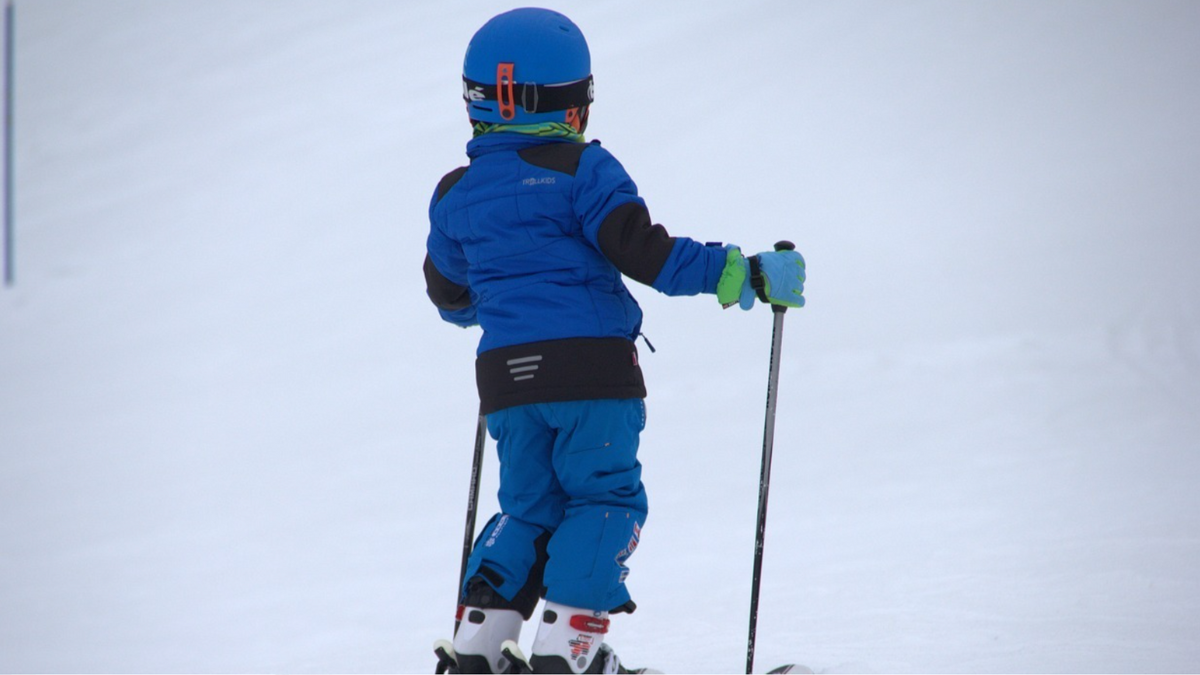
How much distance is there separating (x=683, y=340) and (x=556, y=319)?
214 inches

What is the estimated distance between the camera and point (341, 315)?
895 cm

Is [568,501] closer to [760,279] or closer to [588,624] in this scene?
[588,624]

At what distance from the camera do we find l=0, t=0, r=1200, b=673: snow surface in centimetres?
404

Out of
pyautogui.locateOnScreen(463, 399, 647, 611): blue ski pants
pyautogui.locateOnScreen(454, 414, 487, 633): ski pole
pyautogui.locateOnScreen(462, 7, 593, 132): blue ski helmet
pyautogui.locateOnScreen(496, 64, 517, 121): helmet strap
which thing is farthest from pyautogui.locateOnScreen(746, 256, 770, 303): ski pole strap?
pyautogui.locateOnScreen(454, 414, 487, 633): ski pole

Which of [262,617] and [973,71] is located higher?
[973,71]

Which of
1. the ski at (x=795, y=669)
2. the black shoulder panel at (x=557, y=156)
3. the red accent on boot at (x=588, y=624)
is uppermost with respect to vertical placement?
the black shoulder panel at (x=557, y=156)

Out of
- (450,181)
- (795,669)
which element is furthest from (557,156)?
(795,669)

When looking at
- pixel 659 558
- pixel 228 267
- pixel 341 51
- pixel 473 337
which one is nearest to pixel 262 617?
pixel 659 558

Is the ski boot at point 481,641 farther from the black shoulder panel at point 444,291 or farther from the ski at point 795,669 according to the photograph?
the black shoulder panel at point 444,291

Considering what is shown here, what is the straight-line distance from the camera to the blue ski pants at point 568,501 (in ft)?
8.03

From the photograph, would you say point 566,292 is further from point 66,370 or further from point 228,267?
point 228,267

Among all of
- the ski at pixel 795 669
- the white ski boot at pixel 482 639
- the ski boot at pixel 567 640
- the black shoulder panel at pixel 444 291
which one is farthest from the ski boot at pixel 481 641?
the black shoulder panel at pixel 444 291

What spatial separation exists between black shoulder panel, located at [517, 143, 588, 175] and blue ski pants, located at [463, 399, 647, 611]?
538mm

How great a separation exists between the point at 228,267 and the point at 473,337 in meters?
3.19
